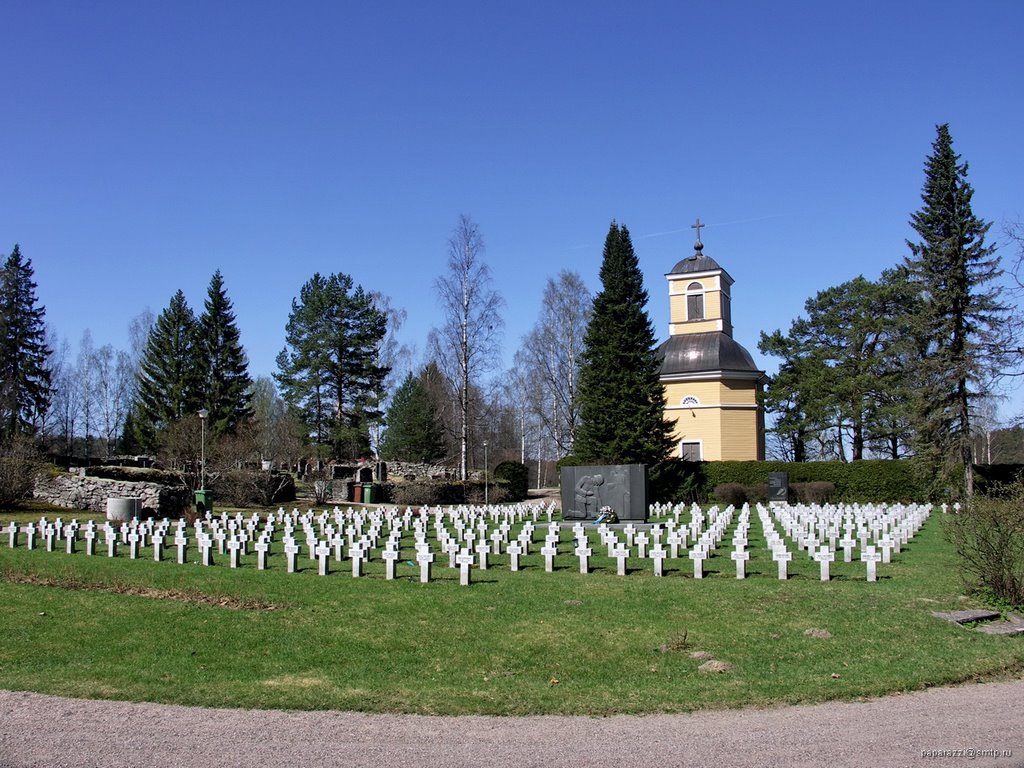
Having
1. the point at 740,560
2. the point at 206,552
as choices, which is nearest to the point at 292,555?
the point at 206,552

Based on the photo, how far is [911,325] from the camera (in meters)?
36.2

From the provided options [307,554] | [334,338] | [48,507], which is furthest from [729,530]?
[334,338]

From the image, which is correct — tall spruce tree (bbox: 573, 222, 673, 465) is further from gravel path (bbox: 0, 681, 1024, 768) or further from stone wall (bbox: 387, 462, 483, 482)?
gravel path (bbox: 0, 681, 1024, 768)

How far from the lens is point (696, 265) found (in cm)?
5172

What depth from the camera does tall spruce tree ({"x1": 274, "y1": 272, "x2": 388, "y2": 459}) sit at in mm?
47125

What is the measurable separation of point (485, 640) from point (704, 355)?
40.2m

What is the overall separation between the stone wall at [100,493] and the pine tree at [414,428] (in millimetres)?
22254

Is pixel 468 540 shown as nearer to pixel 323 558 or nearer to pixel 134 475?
pixel 323 558

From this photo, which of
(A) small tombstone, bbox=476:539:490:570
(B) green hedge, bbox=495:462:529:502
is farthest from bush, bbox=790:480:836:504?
(A) small tombstone, bbox=476:539:490:570

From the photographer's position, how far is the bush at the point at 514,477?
42.9 metres

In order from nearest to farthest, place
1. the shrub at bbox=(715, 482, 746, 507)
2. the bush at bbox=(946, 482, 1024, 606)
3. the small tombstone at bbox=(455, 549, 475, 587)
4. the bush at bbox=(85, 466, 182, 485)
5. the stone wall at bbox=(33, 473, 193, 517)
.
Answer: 1. the bush at bbox=(946, 482, 1024, 606)
2. the small tombstone at bbox=(455, 549, 475, 587)
3. the stone wall at bbox=(33, 473, 193, 517)
4. the bush at bbox=(85, 466, 182, 485)
5. the shrub at bbox=(715, 482, 746, 507)

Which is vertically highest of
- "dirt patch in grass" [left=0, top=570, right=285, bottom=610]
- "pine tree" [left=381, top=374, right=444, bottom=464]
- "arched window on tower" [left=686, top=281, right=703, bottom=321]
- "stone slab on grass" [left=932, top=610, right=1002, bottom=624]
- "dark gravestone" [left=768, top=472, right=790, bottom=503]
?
"arched window on tower" [left=686, top=281, right=703, bottom=321]

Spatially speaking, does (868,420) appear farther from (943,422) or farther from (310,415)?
(310,415)

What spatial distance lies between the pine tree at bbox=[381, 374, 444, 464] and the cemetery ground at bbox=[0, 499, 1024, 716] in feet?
117
